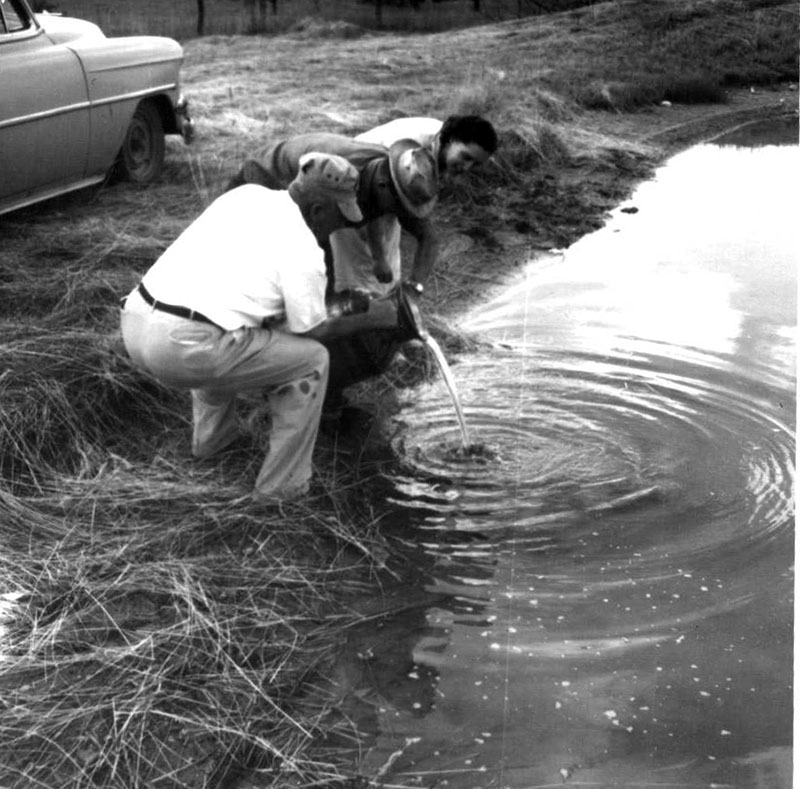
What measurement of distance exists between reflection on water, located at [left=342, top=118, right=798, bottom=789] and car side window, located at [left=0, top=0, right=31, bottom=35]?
3486mm

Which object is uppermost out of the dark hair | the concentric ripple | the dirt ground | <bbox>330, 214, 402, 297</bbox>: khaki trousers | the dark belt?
the dark hair

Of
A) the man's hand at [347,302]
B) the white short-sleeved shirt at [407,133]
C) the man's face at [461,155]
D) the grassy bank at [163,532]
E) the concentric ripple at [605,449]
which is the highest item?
the man's face at [461,155]

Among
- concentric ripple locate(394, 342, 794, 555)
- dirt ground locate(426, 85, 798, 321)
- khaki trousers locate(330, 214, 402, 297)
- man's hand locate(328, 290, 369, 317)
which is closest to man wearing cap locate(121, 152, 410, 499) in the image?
man's hand locate(328, 290, 369, 317)

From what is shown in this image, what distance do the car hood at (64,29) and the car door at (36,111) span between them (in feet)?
0.64

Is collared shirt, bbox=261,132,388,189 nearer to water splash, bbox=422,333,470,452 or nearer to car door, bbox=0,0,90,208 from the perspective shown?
water splash, bbox=422,333,470,452

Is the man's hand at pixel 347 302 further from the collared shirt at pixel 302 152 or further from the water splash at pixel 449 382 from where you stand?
the collared shirt at pixel 302 152

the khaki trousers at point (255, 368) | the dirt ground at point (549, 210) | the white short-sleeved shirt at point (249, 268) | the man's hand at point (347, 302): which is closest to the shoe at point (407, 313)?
the man's hand at point (347, 302)

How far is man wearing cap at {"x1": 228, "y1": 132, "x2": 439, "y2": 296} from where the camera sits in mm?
5332

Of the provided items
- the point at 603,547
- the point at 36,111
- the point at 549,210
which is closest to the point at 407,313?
the point at 603,547

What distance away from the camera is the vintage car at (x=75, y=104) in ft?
25.7

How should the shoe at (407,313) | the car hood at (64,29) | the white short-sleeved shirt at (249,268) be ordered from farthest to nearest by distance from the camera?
the car hood at (64,29), the shoe at (407,313), the white short-sleeved shirt at (249,268)

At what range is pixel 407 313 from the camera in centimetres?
528

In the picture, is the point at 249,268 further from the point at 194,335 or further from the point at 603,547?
the point at 603,547

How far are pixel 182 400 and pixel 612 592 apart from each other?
2.26 meters
